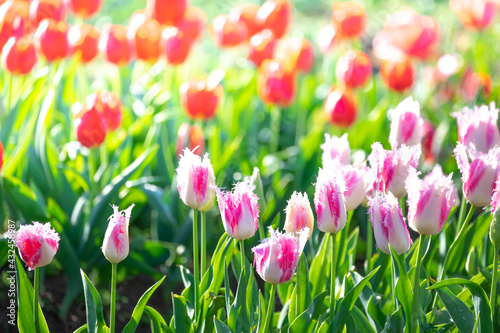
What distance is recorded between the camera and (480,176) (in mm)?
1216

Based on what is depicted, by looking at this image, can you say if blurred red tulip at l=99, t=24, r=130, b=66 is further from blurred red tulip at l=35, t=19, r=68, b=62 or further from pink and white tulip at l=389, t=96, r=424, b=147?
pink and white tulip at l=389, t=96, r=424, b=147

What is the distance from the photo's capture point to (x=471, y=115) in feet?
4.94

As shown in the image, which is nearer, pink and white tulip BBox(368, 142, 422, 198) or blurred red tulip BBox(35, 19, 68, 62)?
pink and white tulip BBox(368, 142, 422, 198)

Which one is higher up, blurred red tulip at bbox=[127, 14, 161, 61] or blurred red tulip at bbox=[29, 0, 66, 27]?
blurred red tulip at bbox=[29, 0, 66, 27]

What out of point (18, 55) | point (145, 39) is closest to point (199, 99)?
point (145, 39)

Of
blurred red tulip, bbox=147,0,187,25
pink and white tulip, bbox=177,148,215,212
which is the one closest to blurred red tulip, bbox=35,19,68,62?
blurred red tulip, bbox=147,0,187,25

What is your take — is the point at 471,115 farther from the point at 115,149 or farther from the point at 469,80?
the point at 469,80

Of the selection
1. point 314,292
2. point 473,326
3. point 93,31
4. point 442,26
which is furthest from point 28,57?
point 442,26

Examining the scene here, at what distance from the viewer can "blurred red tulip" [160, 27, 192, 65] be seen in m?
2.59

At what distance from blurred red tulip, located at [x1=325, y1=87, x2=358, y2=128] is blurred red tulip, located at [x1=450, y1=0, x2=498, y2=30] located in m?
1.67

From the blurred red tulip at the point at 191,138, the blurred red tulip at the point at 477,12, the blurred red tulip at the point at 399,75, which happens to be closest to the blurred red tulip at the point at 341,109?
the blurred red tulip at the point at 399,75

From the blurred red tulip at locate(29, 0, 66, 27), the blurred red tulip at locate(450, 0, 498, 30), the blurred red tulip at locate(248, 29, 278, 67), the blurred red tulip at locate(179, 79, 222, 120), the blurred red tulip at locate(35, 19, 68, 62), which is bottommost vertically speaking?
the blurred red tulip at locate(450, 0, 498, 30)

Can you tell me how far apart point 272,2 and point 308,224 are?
6.57 ft

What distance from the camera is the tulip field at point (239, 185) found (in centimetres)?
125
